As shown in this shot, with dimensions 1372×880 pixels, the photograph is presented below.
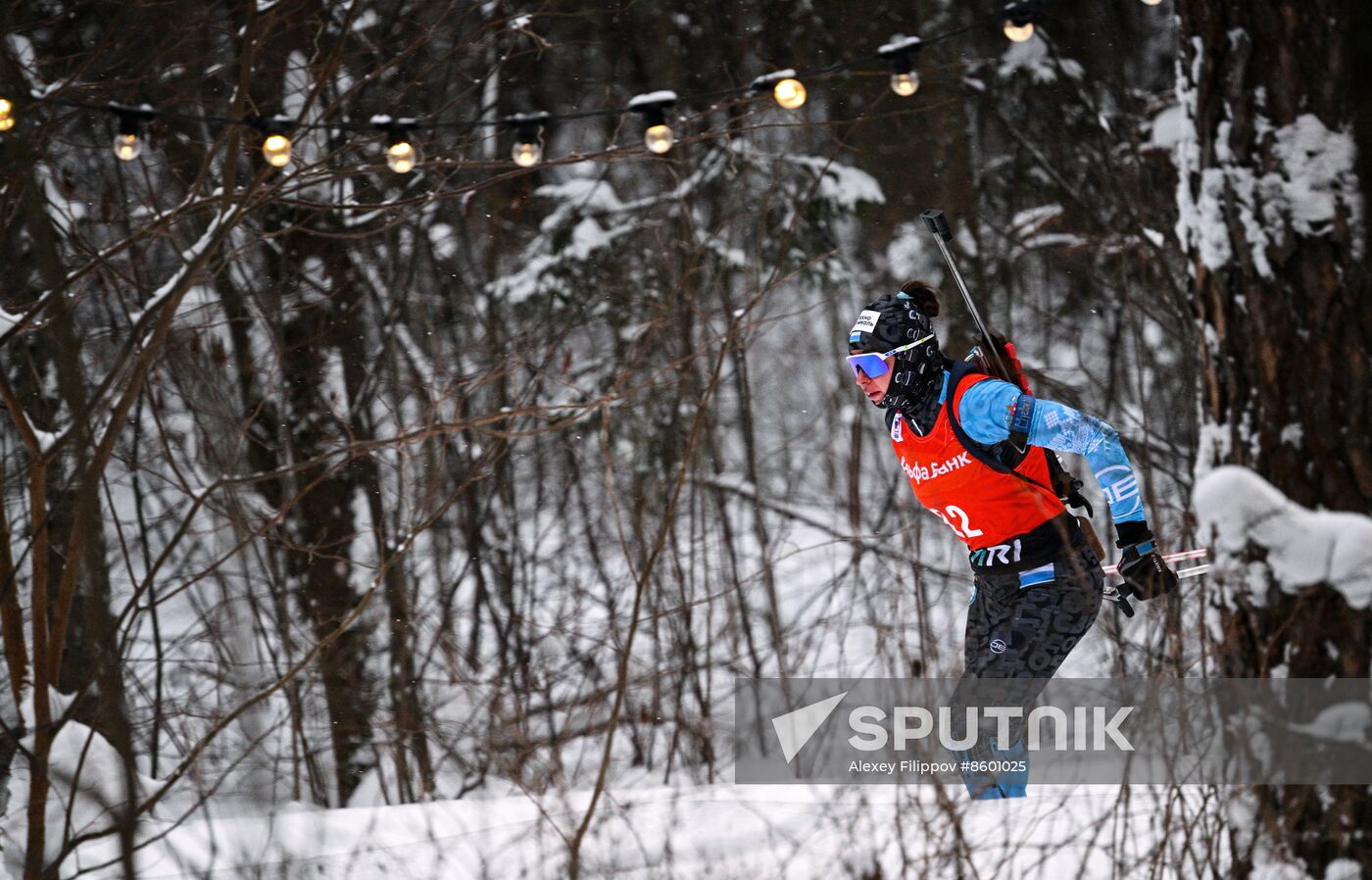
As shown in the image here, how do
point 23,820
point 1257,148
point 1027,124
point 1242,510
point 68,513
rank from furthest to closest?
point 1027,124 → point 68,513 → point 23,820 → point 1257,148 → point 1242,510

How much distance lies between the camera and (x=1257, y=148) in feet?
11.2

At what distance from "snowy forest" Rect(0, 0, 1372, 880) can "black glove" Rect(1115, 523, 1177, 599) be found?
0.22 m

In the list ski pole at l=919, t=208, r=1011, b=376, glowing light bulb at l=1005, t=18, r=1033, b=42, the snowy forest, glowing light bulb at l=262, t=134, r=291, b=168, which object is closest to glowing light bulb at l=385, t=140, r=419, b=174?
the snowy forest

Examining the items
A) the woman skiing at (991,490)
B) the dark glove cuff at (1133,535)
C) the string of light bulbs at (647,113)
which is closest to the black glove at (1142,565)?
the dark glove cuff at (1133,535)

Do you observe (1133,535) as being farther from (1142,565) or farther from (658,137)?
(658,137)

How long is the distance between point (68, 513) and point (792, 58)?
6256 millimetres

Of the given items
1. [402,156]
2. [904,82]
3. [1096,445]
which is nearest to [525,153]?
[402,156]

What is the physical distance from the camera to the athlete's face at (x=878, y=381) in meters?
3.23

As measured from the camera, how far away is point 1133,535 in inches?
116

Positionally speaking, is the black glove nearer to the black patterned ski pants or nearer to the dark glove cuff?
the dark glove cuff

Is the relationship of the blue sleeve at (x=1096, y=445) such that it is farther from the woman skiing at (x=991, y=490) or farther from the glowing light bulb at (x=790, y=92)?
the glowing light bulb at (x=790, y=92)

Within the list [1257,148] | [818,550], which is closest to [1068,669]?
[818,550]

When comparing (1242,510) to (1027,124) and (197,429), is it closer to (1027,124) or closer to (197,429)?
(197,429)

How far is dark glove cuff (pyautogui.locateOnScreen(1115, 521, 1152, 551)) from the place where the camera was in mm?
2943
